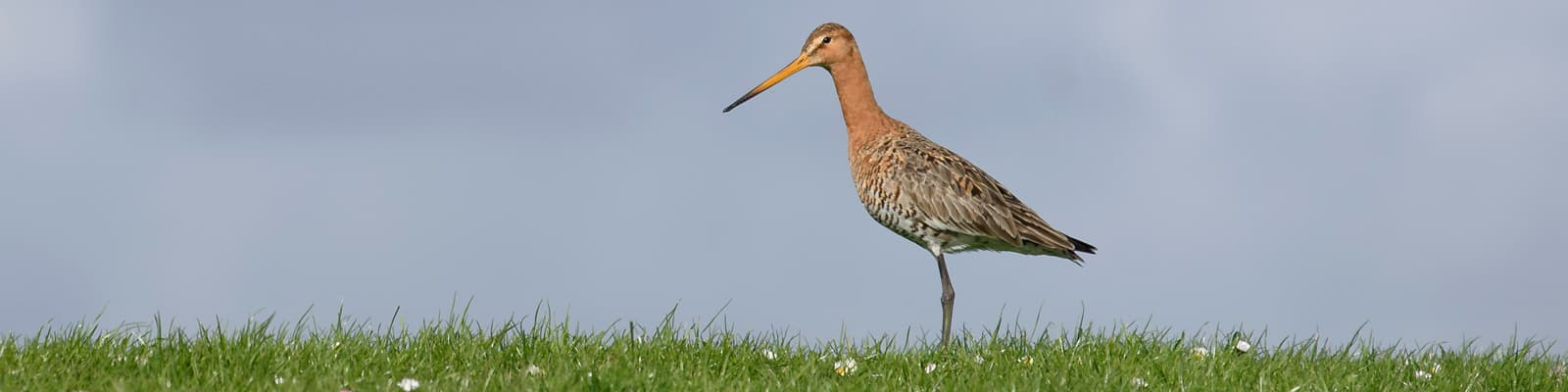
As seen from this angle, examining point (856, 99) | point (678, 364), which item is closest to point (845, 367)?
point (678, 364)

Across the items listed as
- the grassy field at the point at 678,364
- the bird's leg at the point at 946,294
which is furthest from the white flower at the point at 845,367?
the bird's leg at the point at 946,294

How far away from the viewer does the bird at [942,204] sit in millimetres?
10914

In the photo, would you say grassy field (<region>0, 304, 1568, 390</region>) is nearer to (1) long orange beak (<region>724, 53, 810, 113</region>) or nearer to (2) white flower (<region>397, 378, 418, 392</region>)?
(2) white flower (<region>397, 378, 418, 392</region>)

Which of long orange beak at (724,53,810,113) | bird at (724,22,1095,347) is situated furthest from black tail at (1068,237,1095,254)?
long orange beak at (724,53,810,113)

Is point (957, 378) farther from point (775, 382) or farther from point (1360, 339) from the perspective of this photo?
point (1360, 339)

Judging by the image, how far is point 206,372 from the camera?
7.46m

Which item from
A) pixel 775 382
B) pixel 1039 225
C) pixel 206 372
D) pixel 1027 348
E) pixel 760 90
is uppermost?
pixel 760 90

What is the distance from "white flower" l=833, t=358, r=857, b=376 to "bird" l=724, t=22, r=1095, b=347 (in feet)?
7.28

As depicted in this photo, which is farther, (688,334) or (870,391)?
(688,334)

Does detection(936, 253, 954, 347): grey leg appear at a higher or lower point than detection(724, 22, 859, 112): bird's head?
lower

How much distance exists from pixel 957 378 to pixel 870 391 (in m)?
0.56

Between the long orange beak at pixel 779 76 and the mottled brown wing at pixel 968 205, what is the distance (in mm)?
1430

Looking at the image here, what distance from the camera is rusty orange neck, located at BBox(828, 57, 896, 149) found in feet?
39.6

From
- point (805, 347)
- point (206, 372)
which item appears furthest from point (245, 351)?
point (805, 347)
